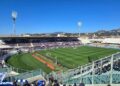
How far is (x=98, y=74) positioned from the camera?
23.9m

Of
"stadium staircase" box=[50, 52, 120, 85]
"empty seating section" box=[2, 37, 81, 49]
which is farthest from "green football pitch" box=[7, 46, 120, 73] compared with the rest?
"empty seating section" box=[2, 37, 81, 49]

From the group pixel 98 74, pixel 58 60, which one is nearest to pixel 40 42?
pixel 58 60

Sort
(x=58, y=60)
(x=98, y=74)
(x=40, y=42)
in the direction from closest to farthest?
(x=98, y=74), (x=58, y=60), (x=40, y=42)

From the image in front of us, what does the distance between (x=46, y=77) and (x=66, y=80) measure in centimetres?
456

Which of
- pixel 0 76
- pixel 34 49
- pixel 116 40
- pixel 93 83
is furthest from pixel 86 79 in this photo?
pixel 116 40

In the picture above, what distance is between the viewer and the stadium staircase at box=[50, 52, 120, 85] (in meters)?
19.2

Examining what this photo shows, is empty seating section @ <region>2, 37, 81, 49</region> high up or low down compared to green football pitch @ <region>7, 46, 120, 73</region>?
up

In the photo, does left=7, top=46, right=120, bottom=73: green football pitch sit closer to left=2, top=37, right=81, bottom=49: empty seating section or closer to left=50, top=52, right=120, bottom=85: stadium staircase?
left=50, top=52, right=120, bottom=85: stadium staircase

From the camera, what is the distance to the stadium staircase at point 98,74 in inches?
757

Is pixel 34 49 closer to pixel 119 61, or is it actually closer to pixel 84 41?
pixel 84 41

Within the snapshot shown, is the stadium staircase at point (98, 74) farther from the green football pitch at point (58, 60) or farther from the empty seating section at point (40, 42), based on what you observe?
the empty seating section at point (40, 42)

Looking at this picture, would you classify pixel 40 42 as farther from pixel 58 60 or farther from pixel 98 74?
pixel 98 74

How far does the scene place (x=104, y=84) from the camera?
18531mm

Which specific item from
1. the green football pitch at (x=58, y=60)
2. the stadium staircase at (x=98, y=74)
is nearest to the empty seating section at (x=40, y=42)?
the green football pitch at (x=58, y=60)
